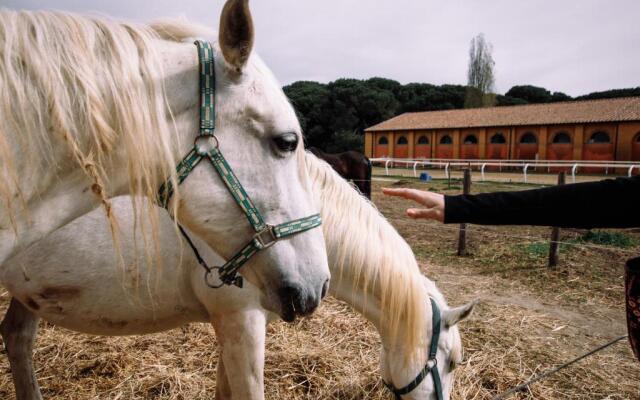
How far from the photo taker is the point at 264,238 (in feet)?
3.80

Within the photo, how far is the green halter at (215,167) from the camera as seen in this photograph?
1100 mm

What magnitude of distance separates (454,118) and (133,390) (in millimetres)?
33811

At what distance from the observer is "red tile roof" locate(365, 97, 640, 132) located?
25797 millimetres

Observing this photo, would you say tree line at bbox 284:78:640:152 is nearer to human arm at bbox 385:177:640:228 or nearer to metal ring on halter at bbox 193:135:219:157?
human arm at bbox 385:177:640:228

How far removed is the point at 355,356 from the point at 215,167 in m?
2.58

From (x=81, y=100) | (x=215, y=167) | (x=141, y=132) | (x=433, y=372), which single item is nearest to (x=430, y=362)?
(x=433, y=372)

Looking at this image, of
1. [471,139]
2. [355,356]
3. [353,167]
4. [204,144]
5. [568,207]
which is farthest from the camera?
[471,139]

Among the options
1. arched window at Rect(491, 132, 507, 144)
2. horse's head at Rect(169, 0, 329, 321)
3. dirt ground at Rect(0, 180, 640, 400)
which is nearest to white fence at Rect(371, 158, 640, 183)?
arched window at Rect(491, 132, 507, 144)

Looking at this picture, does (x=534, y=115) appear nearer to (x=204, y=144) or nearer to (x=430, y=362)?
(x=430, y=362)

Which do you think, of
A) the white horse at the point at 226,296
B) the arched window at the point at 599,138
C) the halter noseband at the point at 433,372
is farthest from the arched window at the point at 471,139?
the halter noseband at the point at 433,372

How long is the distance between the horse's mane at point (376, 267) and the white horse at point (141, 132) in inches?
34.6

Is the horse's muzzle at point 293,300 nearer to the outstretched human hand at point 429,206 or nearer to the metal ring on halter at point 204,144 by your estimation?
the metal ring on halter at point 204,144

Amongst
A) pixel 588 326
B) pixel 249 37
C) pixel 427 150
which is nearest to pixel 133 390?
pixel 249 37

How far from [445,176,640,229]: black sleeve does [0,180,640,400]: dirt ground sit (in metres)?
1.71
